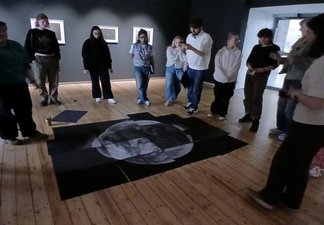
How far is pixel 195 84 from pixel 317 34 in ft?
8.43

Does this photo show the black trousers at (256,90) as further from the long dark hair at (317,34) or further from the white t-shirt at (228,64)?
the long dark hair at (317,34)

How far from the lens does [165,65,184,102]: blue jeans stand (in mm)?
4543

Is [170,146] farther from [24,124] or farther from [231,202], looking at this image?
[24,124]

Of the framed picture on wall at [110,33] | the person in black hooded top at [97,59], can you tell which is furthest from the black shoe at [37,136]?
the framed picture on wall at [110,33]

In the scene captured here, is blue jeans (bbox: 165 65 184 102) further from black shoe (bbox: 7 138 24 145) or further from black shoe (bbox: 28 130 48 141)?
black shoe (bbox: 7 138 24 145)

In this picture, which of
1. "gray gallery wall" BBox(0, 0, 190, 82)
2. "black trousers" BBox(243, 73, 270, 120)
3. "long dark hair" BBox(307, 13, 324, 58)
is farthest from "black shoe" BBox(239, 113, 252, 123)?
"gray gallery wall" BBox(0, 0, 190, 82)

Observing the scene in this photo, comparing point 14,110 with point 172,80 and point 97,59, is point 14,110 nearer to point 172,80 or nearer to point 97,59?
point 97,59

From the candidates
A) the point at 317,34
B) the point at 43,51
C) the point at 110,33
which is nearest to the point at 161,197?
the point at 317,34

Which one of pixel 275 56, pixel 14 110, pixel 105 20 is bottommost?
pixel 14 110

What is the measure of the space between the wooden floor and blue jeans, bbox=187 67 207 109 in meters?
1.40

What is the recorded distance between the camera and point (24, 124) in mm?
2824

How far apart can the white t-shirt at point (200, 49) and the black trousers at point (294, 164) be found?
2.34 meters

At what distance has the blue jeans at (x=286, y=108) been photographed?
288 cm

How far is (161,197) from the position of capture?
2035 millimetres
